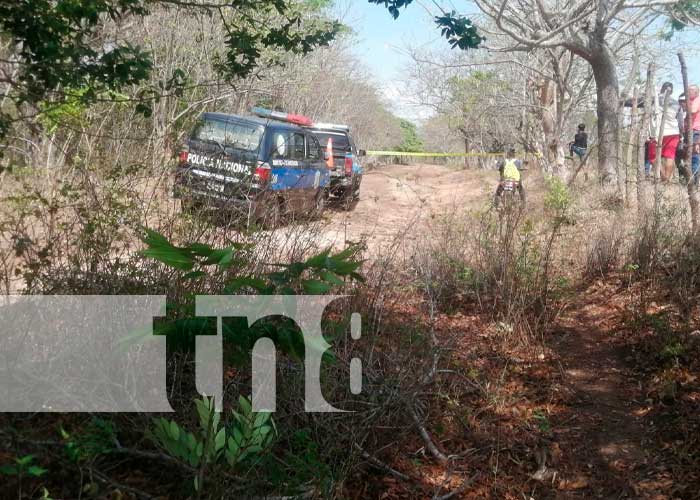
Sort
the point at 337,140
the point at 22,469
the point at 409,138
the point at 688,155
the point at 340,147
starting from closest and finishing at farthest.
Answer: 1. the point at 22,469
2. the point at 688,155
3. the point at 340,147
4. the point at 337,140
5. the point at 409,138

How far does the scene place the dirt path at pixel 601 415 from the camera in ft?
11.0

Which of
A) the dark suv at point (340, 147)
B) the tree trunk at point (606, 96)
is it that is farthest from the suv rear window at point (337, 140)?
the tree trunk at point (606, 96)

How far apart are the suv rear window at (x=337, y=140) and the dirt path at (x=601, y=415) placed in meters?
10.9

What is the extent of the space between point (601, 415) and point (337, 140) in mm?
13088

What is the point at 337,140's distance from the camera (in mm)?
16516

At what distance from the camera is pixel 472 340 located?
5172 mm

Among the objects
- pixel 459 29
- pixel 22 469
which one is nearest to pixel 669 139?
pixel 459 29

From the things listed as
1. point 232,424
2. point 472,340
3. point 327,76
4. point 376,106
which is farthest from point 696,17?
point 376,106

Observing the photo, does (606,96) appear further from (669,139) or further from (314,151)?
(314,151)

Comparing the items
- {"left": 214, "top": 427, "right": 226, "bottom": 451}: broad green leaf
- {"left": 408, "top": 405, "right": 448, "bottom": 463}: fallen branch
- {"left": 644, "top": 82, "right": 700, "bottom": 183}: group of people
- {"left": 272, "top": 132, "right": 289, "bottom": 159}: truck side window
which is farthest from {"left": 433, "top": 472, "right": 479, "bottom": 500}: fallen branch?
{"left": 644, "top": 82, "right": 700, "bottom": 183}: group of people

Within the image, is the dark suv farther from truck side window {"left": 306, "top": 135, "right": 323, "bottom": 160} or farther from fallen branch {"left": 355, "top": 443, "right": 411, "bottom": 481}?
fallen branch {"left": 355, "top": 443, "right": 411, "bottom": 481}

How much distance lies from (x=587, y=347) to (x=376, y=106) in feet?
151

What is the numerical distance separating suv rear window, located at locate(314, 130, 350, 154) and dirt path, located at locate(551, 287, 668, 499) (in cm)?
1092

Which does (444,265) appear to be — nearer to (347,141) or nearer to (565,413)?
(565,413)
